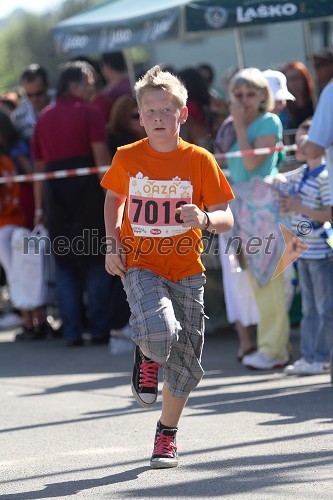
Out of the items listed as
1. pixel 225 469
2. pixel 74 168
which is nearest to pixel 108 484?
pixel 225 469

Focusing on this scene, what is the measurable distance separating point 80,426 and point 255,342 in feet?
10.9

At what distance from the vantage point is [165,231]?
5.71m

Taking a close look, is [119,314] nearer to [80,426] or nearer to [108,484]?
[80,426]

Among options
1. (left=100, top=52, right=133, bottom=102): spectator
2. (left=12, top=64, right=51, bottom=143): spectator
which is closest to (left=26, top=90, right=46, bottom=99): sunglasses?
(left=12, top=64, right=51, bottom=143): spectator

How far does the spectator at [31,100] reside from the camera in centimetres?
1202

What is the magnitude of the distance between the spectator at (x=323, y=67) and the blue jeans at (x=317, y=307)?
387 centimetres

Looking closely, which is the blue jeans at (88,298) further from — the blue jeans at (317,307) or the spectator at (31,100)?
the blue jeans at (317,307)

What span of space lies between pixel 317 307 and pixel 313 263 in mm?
336

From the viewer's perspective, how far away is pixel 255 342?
33.0 feet

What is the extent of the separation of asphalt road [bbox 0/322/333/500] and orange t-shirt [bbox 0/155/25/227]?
2308 millimetres

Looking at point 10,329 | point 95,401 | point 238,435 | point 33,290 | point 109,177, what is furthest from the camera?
point 10,329

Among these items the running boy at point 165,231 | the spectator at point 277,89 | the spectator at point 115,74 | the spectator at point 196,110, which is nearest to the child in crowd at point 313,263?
the spectator at point 277,89

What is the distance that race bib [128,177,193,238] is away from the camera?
570 cm

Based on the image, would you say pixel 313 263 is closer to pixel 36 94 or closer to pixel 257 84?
pixel 257 84
